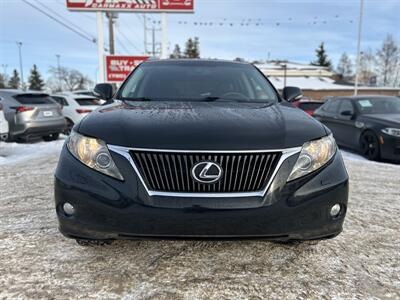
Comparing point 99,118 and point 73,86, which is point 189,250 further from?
point 73,86

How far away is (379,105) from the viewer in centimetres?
774

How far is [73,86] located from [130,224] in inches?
3332

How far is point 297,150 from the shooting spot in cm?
214

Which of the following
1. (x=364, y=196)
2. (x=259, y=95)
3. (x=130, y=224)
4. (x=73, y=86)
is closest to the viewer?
(x=130, y=224)

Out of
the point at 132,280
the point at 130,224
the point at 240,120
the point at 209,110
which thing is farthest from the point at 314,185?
the point at 132,280

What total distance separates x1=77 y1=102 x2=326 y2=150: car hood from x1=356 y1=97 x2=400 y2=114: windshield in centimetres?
584

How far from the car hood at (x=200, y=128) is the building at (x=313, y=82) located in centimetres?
4130

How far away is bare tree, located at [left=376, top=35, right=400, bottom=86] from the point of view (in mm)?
55994

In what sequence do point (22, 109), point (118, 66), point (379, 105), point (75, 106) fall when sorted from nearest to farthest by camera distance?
point (379, 105)
point (22, 109)
point (75, 106)
point (118, 66)

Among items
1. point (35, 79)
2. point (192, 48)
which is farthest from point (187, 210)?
point (35, 79)

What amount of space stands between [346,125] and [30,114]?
764 centimetres

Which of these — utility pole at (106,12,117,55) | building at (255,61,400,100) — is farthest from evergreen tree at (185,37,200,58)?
utility pole at (106,12,117,55)

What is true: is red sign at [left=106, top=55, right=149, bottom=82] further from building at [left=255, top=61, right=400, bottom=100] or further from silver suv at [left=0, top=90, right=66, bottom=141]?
building at [left=255, top=61, right=400, bottom=100]

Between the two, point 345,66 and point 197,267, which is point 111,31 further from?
point 345,66
